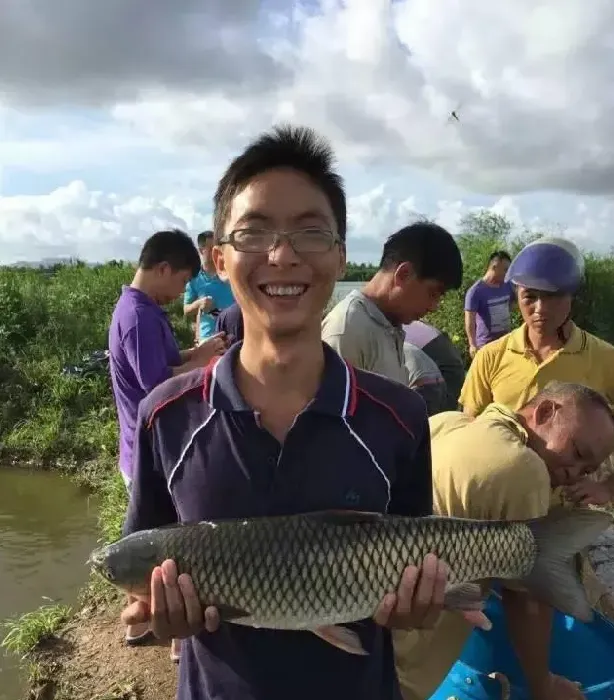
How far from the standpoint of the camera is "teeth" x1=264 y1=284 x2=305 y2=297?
1.66 metres

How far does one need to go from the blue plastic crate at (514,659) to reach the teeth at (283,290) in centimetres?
151

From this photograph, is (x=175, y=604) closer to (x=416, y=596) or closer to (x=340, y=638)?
(x=340, y=638)

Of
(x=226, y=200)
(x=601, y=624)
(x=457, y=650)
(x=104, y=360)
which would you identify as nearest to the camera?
(x=226, y=200)

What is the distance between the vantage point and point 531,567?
1.85 meters

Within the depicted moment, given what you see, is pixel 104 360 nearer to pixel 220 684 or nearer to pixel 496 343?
pixel 496 343

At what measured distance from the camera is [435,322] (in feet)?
44.0

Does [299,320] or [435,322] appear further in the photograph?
[435,322]

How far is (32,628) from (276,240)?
4.20 metres

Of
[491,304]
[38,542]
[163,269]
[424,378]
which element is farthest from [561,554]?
[491,304]

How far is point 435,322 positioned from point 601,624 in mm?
10972

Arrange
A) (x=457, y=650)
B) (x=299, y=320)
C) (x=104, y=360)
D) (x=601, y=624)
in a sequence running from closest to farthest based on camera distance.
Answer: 1. (x=299, y=320)
2. (x=457, y=650)
3. (x=601, y=624)
4. (x=104, y=360)

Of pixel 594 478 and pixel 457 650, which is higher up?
pixel 594 478

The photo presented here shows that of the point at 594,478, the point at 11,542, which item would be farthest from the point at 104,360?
the point at 594,478

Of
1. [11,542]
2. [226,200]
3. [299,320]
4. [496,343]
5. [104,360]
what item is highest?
[226,200]
